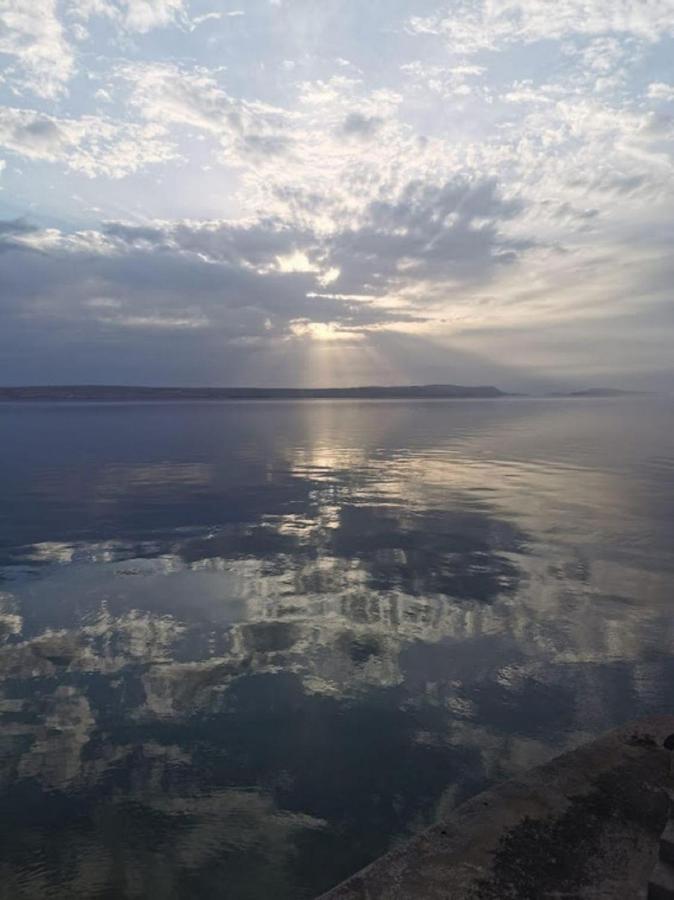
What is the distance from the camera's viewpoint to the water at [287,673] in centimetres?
767

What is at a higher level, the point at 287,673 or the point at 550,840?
the point at 550,840

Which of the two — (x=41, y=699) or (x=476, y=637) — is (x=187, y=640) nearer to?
(x=41, y=699)

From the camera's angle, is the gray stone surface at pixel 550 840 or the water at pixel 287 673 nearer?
the gray stone surface at pixel 550 840

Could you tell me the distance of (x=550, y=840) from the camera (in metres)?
6.92

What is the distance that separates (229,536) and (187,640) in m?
9.23

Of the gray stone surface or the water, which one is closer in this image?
the gray stone surface

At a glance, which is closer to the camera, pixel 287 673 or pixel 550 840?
pixel 550 840

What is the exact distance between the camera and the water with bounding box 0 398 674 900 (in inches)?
302

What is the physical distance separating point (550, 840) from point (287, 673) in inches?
228

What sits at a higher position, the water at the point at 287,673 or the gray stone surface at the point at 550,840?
the gray stone surface at the point at 550,840

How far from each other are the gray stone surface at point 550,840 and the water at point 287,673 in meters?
0.83

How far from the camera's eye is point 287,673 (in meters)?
11.7

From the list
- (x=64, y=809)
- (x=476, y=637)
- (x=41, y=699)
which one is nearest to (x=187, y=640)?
(x=41, y=699)

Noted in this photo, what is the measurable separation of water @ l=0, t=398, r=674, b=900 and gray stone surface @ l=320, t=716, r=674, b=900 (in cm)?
83
